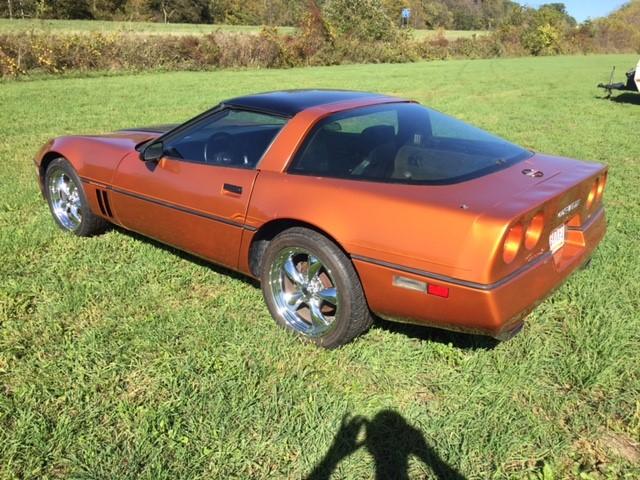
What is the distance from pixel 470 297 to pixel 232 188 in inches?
58.4

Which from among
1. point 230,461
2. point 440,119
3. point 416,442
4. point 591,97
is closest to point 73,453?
point 230,461

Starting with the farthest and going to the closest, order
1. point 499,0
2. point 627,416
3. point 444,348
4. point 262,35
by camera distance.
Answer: point 499,0, point 262,35, point 444,348, point 627,416

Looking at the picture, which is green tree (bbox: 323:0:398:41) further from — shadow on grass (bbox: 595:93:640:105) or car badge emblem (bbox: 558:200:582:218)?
car badge emblem (bbox: 558:200:582:218)

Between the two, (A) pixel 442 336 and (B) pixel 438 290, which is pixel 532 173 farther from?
(A) pixel 442 336

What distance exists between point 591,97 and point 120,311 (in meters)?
14.5

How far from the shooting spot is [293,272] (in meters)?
2.96

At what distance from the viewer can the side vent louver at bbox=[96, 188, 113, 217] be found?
3938mm

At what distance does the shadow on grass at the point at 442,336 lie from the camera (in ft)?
9.64

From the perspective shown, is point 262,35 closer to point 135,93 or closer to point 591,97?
point 135,93

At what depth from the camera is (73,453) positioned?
2.21m

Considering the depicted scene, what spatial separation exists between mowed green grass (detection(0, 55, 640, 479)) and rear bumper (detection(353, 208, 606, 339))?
37 centimetres

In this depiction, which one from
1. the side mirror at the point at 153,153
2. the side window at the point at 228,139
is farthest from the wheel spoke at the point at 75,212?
the side window at the point at 228,139

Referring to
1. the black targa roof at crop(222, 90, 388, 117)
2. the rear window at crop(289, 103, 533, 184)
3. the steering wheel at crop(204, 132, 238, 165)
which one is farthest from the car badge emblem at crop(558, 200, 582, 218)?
the steering wheel at crop(204, 132, 238, 165)

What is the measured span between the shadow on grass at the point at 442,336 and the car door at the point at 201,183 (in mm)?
979
